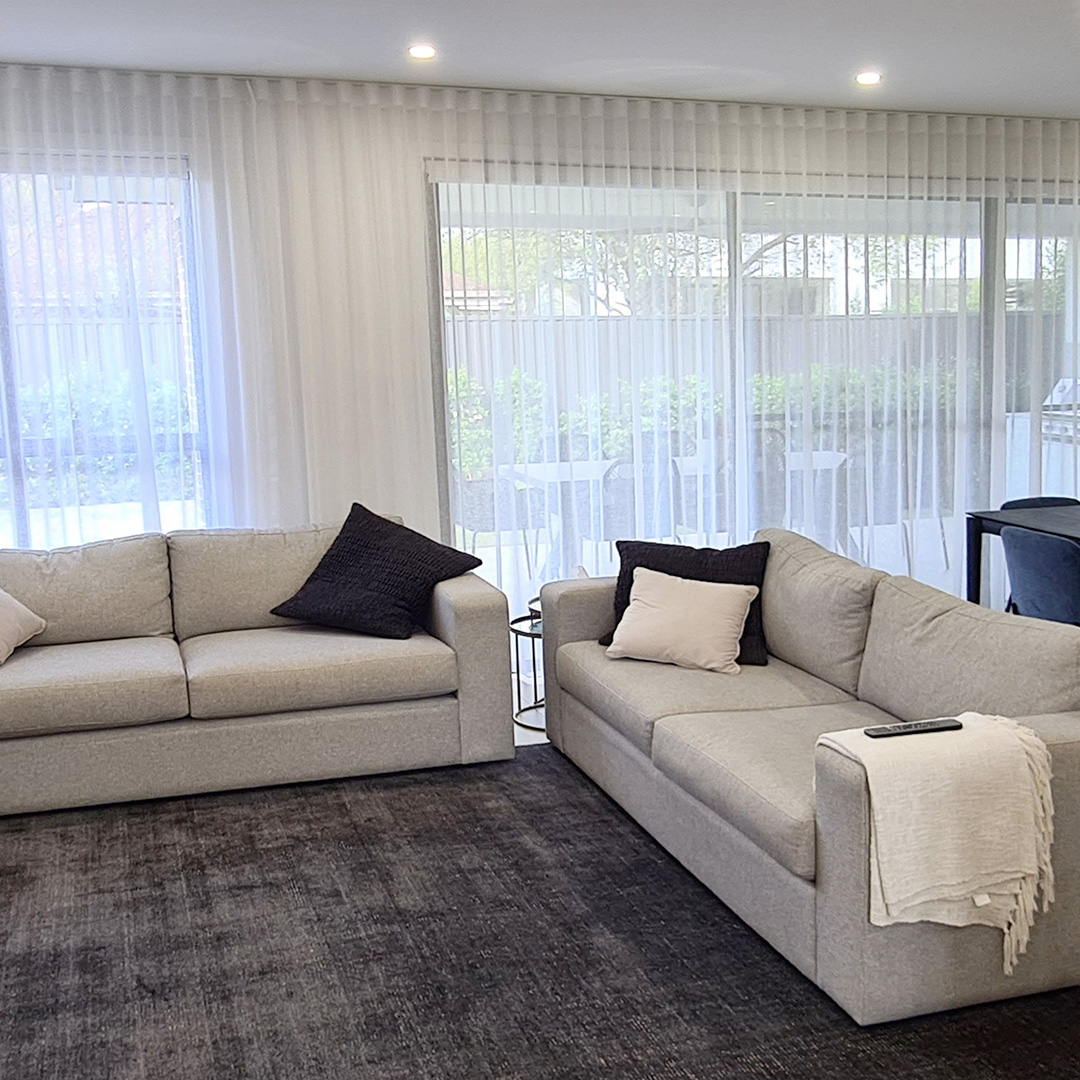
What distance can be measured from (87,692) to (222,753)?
1.52ft

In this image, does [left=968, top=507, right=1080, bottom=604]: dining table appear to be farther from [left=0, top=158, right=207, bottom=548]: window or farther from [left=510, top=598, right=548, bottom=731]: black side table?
[left=0, top=158, right=207, bottom=548]: window

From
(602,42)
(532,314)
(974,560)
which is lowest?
(974,560)

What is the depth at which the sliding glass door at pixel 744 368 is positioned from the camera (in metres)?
5.66

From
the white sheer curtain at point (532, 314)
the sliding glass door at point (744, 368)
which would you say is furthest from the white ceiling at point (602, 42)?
the sliding glass door at point (744, 368)

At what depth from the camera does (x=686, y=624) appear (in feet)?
13.2

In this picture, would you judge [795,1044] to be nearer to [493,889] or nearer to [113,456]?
[493,889]

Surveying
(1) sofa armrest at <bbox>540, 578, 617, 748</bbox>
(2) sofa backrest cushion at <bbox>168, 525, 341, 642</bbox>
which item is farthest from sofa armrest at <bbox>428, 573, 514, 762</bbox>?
(2) sofa backrest cushion at <bbox>168, 525, 341, 642</bbox>

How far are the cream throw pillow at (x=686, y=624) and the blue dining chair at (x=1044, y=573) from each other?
3.62 ft

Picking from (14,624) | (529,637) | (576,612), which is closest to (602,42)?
(576,612)

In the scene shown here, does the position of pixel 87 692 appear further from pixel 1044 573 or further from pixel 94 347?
pixel 1044 573

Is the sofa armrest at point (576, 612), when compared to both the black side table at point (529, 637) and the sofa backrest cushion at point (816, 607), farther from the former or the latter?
the sofa backrest cushion at point (816, 607)

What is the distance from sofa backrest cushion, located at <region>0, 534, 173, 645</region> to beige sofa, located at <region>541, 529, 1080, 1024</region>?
140 centimetres

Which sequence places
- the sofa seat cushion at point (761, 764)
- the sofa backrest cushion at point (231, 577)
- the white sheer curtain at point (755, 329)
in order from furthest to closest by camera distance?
the white sheer curtain at point (755, 329), the sofa backrest cushion at point (231, 577), the sofa seat cushion at point (761, 764)

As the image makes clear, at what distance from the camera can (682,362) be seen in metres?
5.92
